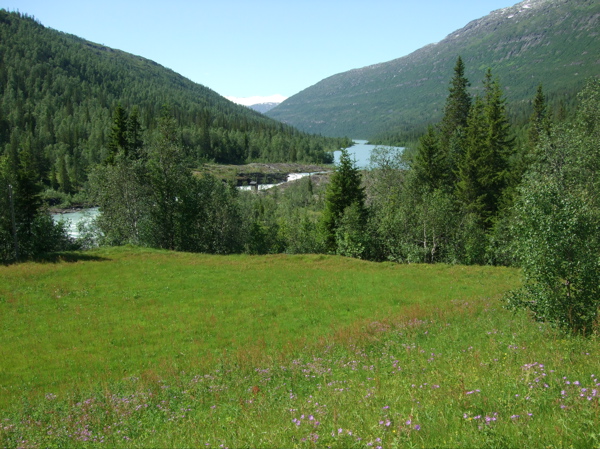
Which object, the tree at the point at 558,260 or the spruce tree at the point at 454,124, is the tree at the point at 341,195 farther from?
the tree at the point at 558,260

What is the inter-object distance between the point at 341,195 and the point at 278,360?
36745 millimetres

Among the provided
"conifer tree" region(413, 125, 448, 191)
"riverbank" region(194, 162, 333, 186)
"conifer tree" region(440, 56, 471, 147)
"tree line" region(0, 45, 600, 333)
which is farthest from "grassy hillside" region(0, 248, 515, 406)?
"riverbank" region(194, 162, 333, 186)

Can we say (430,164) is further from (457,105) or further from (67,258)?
(67,258)

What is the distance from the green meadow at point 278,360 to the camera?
695cm

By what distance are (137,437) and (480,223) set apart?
164 ft

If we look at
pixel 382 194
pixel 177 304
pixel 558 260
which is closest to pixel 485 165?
pixel 382 194

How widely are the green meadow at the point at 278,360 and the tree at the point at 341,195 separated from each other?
44.9 feet

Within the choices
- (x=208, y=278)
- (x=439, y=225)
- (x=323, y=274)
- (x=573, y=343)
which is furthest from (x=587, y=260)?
(x=439, y=225)

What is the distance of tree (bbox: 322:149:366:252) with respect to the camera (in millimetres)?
50312

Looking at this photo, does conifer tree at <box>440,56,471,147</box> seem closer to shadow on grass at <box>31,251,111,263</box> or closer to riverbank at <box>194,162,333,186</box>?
shadow on grass at <box>31,251,111,263</box>

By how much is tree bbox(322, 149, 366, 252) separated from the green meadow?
13.7 metres

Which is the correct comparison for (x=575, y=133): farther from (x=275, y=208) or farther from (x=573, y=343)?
(x=275, y=208)

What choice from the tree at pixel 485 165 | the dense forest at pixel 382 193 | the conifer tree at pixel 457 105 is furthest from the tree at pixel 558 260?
the conifer tree at pixel 457 105

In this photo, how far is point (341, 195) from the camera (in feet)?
167
